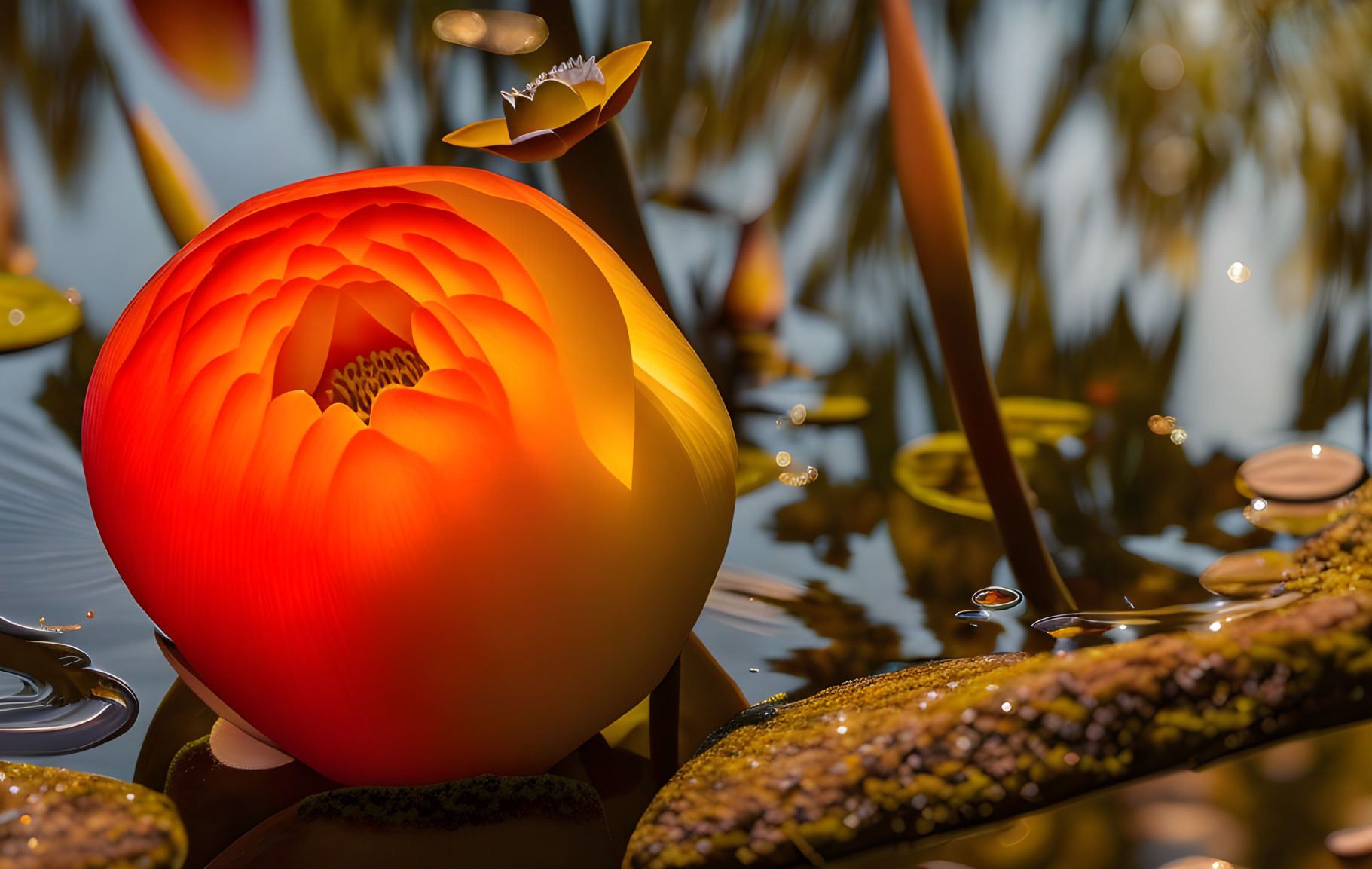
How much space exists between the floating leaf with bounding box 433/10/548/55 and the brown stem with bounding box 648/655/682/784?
166 mm

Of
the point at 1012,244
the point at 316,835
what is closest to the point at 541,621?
the point at 316,835

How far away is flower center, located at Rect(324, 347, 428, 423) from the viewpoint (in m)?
0.16

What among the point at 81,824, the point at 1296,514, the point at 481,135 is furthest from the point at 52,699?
the point at 1296,514

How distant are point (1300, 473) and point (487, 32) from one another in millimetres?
227

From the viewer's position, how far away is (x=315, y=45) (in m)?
0.26

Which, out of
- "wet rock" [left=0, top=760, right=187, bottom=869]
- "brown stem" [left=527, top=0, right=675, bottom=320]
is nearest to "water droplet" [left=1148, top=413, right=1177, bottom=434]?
"brown stem" [left=527, top=0, right=675, bottom=320]

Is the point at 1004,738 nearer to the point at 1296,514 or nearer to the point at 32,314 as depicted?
the point at 1296,514

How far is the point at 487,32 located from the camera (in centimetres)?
26

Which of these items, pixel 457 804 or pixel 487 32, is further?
pixel 487 32

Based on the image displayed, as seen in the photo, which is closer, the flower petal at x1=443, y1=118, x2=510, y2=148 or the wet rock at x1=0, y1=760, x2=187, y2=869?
the wet rock at x1=0, y1=760, x2=187, y2=869

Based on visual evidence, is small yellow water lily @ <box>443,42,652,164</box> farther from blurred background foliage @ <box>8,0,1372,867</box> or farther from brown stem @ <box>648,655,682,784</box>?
brown stem @ <box>648,655,682,784</box>

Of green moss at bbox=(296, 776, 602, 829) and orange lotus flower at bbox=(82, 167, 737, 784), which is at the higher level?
orange lotus flower at bbox=(82, 167, 737, 784)

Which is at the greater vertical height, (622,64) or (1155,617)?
(622,64)

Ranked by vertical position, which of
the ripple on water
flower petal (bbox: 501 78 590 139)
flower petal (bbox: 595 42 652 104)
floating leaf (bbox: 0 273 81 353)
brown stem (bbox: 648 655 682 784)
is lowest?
brown stem (bbox: 648 655 682 784)
